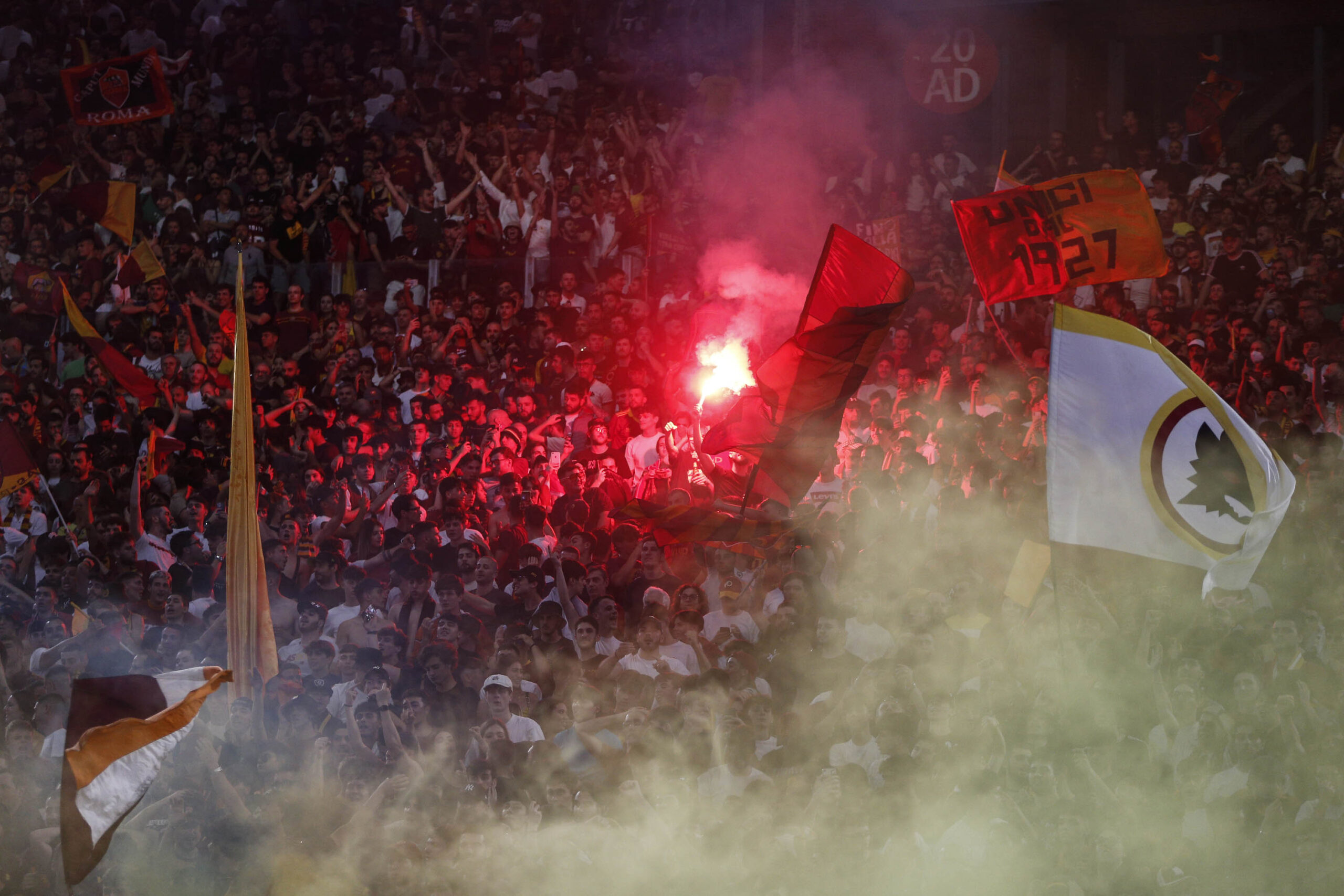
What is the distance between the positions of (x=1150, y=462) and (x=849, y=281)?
2.15 metres

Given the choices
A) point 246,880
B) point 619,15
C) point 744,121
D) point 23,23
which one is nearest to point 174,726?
point 246,880

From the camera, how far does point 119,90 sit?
12.3 meters

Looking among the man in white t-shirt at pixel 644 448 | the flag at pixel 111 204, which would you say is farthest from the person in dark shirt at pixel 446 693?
the flag at pixel 111 204

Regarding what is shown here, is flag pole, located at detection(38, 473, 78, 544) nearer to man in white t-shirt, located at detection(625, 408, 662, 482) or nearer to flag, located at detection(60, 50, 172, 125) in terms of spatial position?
man in white t-shirt, located at detection(625, 408, 662, 482)

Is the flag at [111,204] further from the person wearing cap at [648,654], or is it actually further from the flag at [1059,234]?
the flag at [1059,234]

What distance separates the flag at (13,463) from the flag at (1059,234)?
18.9 ft

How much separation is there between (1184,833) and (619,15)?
9607mm

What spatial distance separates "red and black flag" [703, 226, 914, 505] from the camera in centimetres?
671

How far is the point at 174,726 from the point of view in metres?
4.98

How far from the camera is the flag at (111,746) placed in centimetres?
477

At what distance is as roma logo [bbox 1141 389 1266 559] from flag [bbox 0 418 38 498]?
6.61 meters

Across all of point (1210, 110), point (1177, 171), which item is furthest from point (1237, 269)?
point (1210, 110)

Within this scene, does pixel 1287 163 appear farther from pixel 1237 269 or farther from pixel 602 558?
pixel 602 558

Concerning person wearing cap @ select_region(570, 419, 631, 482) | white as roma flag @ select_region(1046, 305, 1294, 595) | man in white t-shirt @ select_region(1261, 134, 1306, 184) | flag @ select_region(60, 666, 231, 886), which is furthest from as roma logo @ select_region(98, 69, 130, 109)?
→ white as roma flag @ select_region(1046, 305, 1294, 595)
